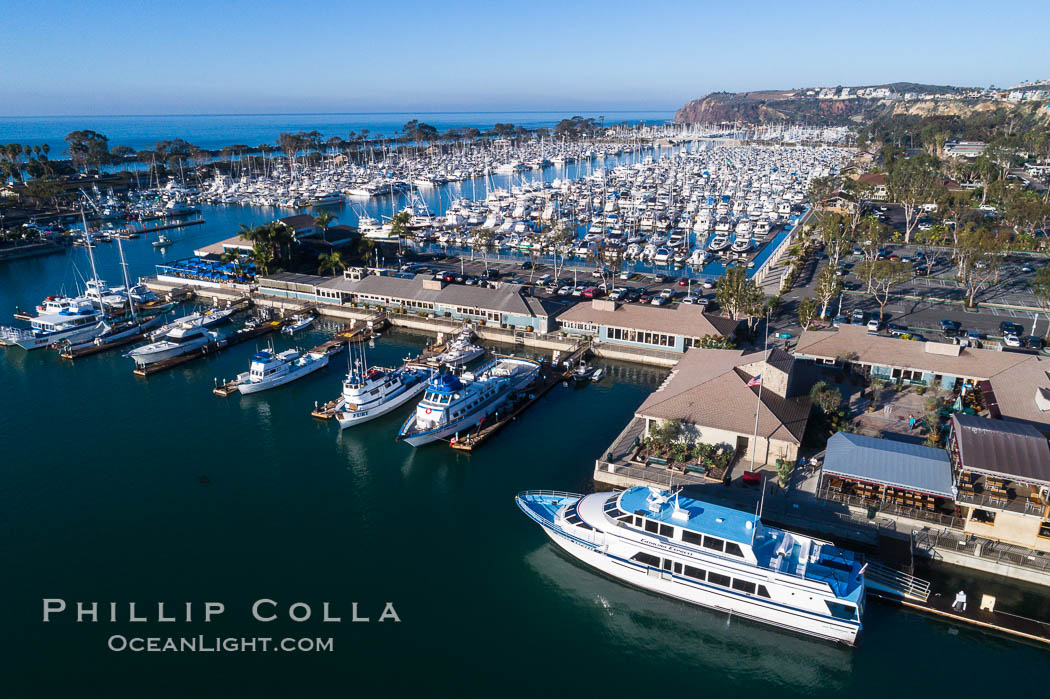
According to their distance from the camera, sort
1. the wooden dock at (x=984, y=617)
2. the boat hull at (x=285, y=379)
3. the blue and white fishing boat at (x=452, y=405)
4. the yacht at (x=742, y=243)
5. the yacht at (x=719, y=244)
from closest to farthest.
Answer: the wooden dock at (x=984, y=617) → the blue and white fishing boat at (x=452, y=405) → the boat hull at (x=285, y=379) → the yacht at (x=742, y=243) → the yacht at (x=719, y=244)

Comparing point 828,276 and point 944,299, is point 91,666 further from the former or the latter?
point 944,299

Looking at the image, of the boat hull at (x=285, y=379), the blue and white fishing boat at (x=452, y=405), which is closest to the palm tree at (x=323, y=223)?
the boat hull at (x=285, y=379)

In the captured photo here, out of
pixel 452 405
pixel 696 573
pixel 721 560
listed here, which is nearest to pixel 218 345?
pixel 452 405

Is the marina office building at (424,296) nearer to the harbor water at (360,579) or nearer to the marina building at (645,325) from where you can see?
the marina building at (645,325)

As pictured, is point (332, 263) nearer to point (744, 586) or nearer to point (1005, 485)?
point (744, 586)

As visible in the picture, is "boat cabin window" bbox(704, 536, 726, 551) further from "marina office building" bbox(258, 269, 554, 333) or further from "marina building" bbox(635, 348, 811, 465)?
"marina office building" bbox(258, 269, 554, 333)

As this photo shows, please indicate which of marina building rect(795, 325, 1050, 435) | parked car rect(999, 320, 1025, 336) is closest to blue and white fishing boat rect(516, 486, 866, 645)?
marina building rect(795, 325, 1050, 435)

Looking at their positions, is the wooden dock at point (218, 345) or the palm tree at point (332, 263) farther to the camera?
the palm tree at point (332, 263)
